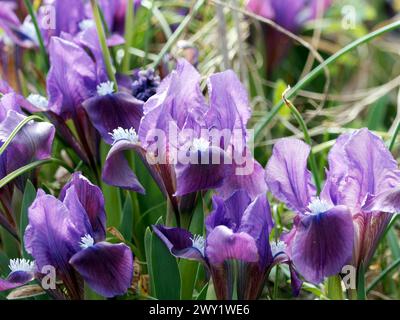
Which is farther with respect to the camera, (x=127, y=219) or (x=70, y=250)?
(x=127, y=219)

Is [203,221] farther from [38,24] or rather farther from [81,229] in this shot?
[38,24]

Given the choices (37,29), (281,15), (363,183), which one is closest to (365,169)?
(363,183)

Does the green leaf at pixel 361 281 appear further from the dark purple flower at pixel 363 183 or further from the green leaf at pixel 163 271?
the green leaf at pixel 163 271

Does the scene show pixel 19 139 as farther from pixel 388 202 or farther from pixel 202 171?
pixel 388 202

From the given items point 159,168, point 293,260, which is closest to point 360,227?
point 293,260

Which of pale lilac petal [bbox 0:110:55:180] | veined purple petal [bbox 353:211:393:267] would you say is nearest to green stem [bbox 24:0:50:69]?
pale lilac petal [bbox 0:110:55:180]
